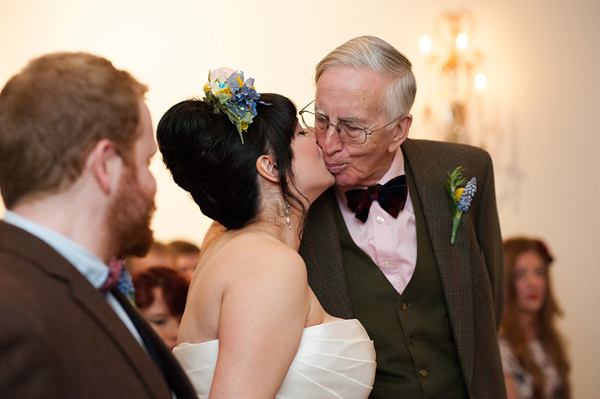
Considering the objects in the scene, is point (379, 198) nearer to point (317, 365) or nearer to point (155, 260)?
point (317, 365)

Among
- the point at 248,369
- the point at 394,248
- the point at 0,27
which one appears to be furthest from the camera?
the point at 0,27

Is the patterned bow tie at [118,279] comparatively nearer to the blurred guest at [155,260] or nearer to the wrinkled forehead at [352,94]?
the wrinkled forehead at [352,94]

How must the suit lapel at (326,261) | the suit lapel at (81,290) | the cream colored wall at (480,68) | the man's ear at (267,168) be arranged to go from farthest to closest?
the cream colored wall at (480,68), the suit lapel at (326,261), the man's ear at (267,168), the suit lapel at (81,290)

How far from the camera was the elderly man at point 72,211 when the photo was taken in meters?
0.99

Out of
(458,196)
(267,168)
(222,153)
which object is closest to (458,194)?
(458,196)

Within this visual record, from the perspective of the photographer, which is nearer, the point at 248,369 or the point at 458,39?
the point at 248,369

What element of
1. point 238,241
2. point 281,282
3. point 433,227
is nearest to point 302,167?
point 238,241

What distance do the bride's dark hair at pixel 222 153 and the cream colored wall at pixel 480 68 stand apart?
10.8 feet

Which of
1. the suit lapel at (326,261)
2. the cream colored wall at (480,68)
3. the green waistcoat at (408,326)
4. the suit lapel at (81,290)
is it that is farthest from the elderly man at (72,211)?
the cream colored wall at (480,68)

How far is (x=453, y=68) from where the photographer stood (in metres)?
5.35

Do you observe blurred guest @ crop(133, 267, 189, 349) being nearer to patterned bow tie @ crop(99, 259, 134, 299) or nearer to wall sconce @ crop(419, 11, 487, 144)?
patterned bow tie @ crop(99, 259, 134, 299)

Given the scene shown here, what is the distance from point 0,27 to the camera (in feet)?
16.8

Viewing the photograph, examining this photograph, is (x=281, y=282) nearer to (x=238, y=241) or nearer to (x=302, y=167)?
(x=238, y=241)

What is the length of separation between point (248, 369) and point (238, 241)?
0.42 m
